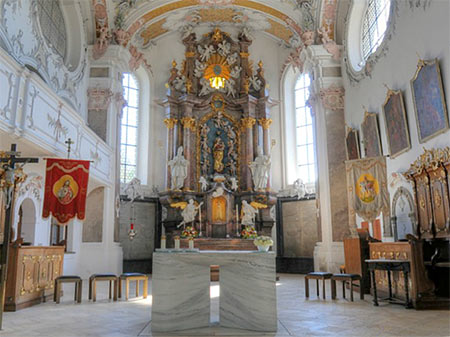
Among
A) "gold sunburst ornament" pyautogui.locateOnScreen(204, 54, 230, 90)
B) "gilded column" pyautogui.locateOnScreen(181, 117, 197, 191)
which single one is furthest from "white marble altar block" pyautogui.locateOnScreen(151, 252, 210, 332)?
"gold sunburst ornament" pyautogui.locateOnScreen(204, 54, 230, 90)

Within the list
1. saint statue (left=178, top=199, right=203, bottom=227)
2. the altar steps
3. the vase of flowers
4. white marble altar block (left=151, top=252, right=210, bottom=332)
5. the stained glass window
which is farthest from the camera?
saint statue (left=178, top=199, right=203, bottom=227)

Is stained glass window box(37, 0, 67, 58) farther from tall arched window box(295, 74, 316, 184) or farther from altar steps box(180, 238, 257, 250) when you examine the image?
tall arched window box(295, 74, 316, 184)

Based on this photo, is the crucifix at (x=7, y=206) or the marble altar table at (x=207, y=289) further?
the marble altar table at (x=207, y=289)

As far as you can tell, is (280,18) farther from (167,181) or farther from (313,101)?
(167,181)

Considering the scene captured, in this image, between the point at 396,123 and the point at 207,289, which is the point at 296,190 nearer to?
the point at 396,123

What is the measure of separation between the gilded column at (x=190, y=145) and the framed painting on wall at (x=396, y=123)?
742cm

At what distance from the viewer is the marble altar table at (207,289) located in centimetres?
502

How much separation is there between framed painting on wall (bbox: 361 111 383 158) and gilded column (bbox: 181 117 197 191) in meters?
6.34

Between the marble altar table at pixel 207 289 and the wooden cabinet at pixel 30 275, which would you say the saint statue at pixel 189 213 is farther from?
the marble altar table at pixel 207 289

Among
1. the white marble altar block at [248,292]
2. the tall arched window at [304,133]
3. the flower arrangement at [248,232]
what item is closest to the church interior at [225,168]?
the white marble altar block at [248,292]

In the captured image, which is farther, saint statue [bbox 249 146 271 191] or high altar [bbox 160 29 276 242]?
saint statue [bbox 249 146 271 191]

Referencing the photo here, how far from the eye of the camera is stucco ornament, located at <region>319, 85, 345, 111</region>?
1252 cm

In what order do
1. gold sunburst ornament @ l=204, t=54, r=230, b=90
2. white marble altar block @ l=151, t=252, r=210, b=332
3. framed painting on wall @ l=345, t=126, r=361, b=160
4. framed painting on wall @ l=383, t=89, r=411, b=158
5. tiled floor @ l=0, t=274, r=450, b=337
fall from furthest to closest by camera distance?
1. gold sunburst ornament @ l=204, t=54, r=230, b=90
2. framed painting on wall @ l=345, t=126, r=361, b=160
3. framed painting on wall @ l=383, t=89, r=411, b=158
4. white marble altar block @ l=151, t=252, r=210, b=332
5. tiled floor @ l=0, t=274, r=450, b=337

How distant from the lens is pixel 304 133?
15.9 m
